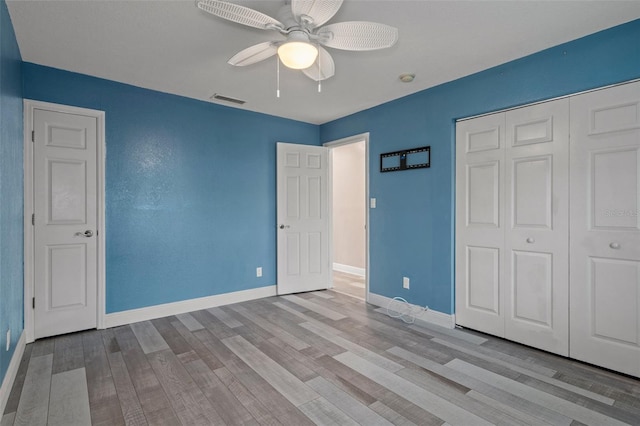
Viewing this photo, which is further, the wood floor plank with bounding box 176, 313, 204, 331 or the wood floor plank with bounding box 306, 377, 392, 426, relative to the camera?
the wood floor plank with bounding box 176, 313, 204, 331

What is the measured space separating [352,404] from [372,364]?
0.55m

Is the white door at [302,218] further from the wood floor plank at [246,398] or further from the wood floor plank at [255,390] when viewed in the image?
the wood floor plank at [246,398]

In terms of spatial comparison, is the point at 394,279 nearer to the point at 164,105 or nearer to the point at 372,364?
the point at 372,364

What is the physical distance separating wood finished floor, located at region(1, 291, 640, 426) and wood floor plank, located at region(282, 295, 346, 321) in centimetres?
34

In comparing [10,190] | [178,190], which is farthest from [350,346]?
[10,190]

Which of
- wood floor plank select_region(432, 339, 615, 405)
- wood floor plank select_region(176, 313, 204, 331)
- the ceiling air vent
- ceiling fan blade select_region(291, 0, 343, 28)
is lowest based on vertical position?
wood floor plank select_region(432, 339, 615, 405)

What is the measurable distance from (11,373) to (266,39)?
9.64 ft

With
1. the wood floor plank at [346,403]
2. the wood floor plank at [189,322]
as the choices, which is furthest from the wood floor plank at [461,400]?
the wood floor plank at [189,322]

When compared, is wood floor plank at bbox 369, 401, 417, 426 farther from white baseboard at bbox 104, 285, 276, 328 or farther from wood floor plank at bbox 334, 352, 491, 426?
white baseboard at bbox 104, 285, 276, 328

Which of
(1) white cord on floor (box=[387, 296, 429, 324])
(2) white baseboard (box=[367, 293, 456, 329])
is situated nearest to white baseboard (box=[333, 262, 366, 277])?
(1) white cord on floor (box=[387, 296, 429, 324])

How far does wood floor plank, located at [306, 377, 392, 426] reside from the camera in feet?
6.27

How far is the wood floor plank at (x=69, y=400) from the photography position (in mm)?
1923

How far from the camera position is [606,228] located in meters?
2.45

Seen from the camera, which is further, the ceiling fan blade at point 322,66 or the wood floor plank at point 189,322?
the wood floor plank at point 189,322
